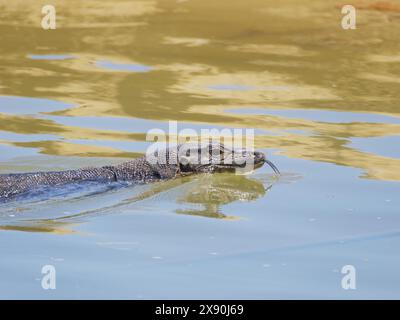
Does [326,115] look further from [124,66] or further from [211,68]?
[124,66]

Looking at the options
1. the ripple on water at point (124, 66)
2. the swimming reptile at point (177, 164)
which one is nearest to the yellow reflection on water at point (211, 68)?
the ripple on water at point (124, 66)

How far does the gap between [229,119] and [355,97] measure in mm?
2119

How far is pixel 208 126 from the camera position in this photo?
1272cm

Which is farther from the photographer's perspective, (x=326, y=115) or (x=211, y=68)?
(x=211, y=68)

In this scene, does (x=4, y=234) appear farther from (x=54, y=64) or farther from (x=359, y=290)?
(x=54, y=64)

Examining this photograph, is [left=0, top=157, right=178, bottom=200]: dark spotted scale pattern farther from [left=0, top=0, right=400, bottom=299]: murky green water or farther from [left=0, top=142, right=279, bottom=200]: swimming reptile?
[left=0, top=0, right=400, bottom=299]: murky green water

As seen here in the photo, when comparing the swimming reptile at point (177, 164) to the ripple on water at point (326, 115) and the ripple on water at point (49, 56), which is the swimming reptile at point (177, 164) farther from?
the ripple on water at point (49, 56)

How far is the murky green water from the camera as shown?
26.6 feet

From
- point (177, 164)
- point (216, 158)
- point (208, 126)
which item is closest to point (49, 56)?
point (208, 126)

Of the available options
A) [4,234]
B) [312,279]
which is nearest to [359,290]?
[312,279]

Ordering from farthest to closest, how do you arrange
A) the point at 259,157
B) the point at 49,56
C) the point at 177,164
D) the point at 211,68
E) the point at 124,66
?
the point at 49,56, the point at 124,66, the point at 211,68, the point at 177,164, the point at 259,157

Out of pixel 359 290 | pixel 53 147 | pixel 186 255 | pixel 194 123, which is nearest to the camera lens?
pixel 359 290

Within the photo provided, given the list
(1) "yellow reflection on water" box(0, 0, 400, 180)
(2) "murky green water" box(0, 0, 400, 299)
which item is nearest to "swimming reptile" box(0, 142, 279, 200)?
(2) "murky green water" box(0, 0, 400, 299)

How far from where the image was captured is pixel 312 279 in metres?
7.95
